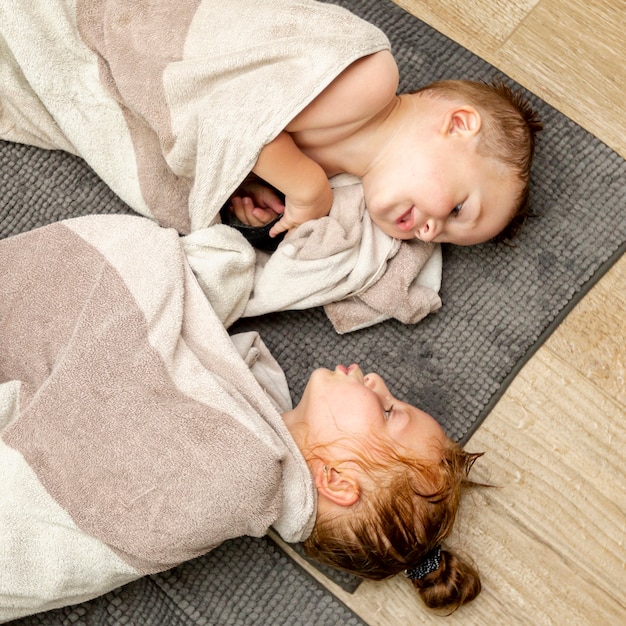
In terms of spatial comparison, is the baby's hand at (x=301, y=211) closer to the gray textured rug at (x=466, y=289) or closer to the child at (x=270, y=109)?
the child at (x=270, y=109)

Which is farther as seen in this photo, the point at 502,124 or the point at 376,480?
the point at 502,124

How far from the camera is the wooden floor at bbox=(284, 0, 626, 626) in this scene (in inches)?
44.3

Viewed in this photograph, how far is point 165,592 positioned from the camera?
1.10 meters

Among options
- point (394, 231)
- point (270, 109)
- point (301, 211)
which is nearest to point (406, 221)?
point (394, 231)

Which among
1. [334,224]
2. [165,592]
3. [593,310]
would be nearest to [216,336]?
[334,224]

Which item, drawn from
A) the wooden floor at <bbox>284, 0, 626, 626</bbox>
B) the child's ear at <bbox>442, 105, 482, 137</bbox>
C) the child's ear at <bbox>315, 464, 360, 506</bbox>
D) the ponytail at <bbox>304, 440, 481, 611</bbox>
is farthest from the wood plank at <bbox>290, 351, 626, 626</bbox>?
the child's ear at <bbox>442, 105, 482, 137</bbox>

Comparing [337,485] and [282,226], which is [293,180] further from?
[337,485]

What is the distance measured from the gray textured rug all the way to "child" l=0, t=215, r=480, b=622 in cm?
12

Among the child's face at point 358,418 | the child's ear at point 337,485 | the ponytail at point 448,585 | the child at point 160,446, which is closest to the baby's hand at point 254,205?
the child at point 160,446

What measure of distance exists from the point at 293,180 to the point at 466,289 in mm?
347

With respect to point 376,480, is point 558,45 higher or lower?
higher

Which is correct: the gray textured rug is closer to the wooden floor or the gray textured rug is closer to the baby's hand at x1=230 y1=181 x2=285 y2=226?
the wooden floor

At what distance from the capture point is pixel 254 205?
3.92 ft

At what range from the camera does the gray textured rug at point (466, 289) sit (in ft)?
3.86
